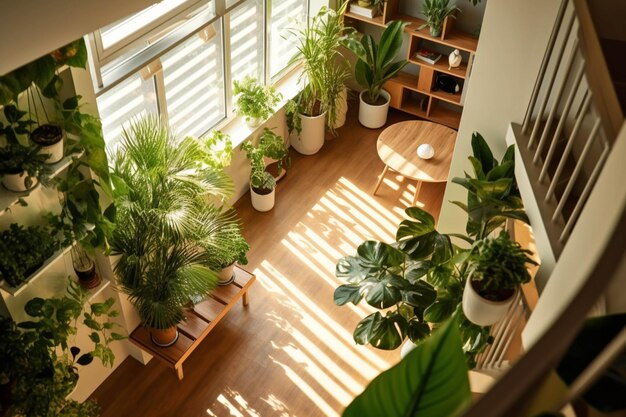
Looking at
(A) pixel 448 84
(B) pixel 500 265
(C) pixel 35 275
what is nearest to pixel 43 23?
(C) pixel 35 275

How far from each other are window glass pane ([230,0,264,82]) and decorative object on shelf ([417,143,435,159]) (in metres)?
1.53

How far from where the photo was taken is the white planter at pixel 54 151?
327 cm

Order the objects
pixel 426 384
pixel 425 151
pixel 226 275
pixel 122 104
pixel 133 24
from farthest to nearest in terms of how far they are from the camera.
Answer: pixel 425 151 → pixel 226 275 → pixel 122 104 → pixel 133 24 → pixel 426 384

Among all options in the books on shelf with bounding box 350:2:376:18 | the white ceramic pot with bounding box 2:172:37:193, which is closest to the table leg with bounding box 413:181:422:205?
the books on shelf with bounding box 350:2:376:18

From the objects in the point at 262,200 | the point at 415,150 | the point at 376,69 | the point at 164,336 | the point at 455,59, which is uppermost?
the point at 455,59

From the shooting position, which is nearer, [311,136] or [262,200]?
[262,200]

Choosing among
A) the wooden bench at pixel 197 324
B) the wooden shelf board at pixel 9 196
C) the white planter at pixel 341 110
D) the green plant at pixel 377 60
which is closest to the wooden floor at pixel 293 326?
the wooden bench at pixel 197 324

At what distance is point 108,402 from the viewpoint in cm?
461

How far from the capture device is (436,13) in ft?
20.1

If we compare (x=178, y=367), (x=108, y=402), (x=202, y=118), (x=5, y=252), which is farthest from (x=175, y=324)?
(x=202, y=118)

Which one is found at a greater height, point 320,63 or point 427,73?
point 320,63

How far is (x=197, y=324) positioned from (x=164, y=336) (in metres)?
0.29

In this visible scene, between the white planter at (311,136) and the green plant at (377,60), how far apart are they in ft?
2.07

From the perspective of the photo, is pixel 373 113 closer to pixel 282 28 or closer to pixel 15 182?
pixel 282 28
